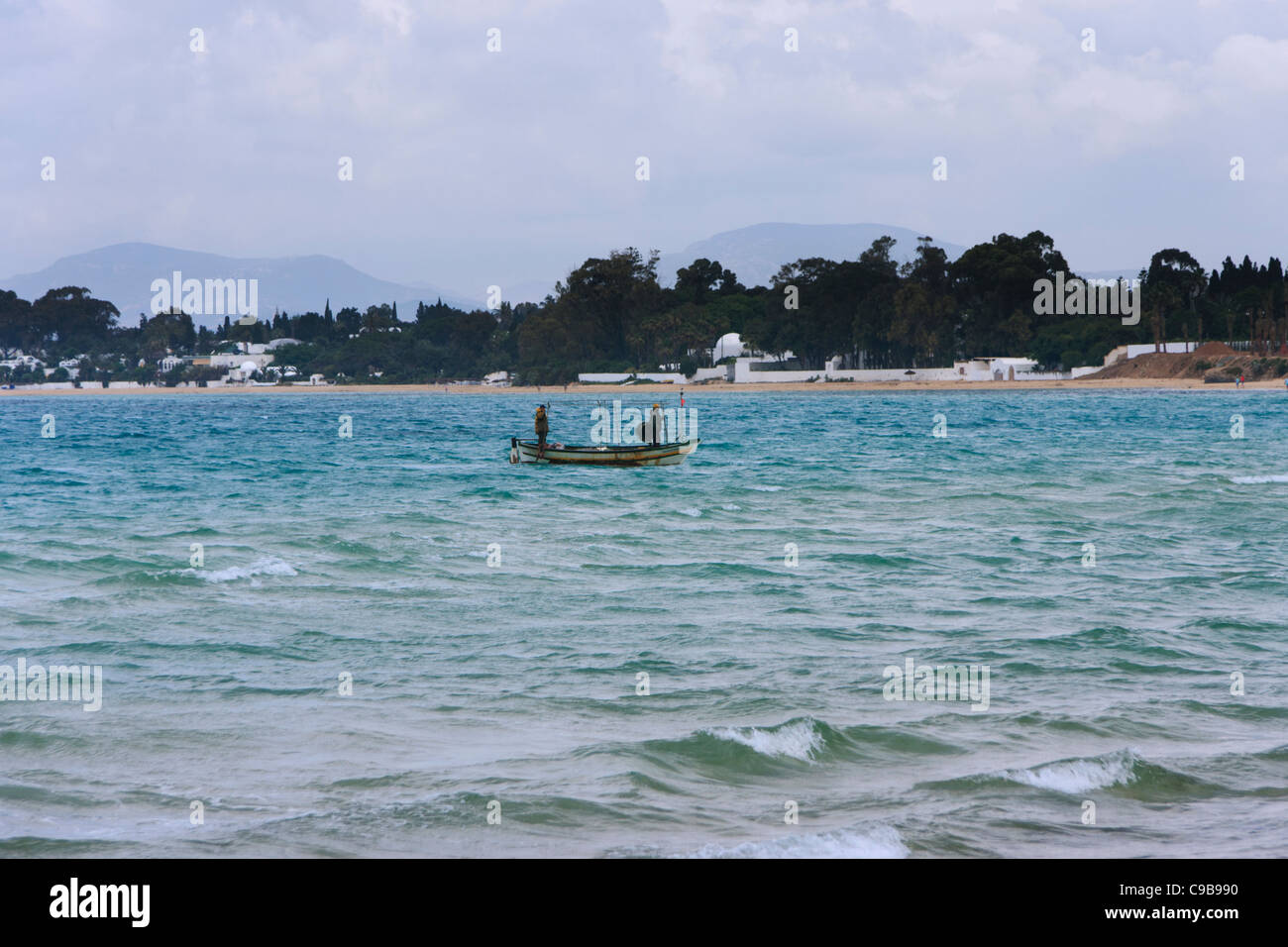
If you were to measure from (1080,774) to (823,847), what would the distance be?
2427mm

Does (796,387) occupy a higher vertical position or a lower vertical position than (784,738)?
higher

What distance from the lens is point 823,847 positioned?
731cm

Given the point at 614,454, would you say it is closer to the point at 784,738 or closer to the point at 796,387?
the point at 784,738

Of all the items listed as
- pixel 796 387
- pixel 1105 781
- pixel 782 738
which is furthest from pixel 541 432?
pixel 796 387

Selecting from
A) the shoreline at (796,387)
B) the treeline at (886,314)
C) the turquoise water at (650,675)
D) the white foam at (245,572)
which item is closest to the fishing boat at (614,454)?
the turquoise water at (650,675)

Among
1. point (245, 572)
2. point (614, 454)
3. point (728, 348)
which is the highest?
point (728, 348)

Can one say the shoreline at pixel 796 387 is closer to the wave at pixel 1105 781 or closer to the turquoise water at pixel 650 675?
the turquoise water at pixel 650 675

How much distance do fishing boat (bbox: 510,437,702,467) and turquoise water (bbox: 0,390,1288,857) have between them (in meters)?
10.8

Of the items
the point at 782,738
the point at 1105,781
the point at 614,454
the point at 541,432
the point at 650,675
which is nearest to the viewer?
the point at 1105,781

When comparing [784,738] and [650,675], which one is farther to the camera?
[650,675]

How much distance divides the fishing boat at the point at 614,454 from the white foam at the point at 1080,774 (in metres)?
33.2

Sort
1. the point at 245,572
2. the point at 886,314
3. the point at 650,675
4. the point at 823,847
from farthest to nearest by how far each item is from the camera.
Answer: the point at 886,314, the point at 245,572, the point at 650,675, the point at 823,847
